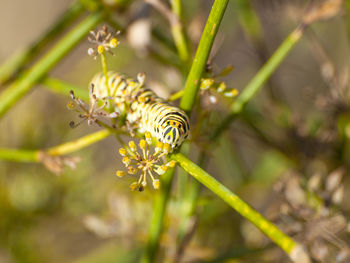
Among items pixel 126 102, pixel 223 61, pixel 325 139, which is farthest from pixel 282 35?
pixel 126 102

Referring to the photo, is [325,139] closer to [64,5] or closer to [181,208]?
[181,208]

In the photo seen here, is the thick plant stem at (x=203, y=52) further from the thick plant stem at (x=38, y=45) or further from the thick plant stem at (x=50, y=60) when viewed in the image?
the thick plant stem at (x=38, y=45)

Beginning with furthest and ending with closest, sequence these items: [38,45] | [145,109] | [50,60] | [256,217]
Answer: [38,45] < [50,60] < [145,109] < [256,217]

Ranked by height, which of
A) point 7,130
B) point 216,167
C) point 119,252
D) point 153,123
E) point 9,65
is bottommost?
point 153,123

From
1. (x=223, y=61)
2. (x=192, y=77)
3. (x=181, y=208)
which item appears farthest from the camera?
(x=223, y=61)

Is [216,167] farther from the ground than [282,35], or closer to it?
closer to it

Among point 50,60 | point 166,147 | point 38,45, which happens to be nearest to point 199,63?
point 166,147

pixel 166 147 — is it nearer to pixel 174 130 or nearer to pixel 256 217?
pixel 174 130
